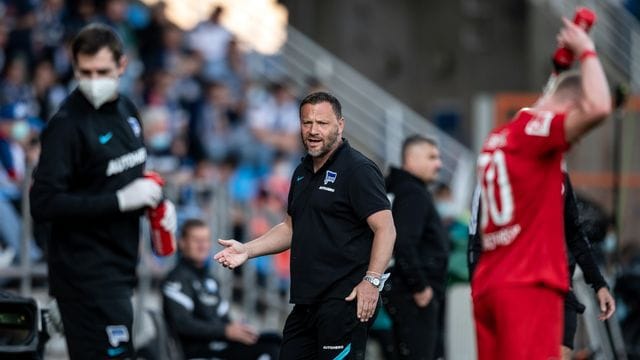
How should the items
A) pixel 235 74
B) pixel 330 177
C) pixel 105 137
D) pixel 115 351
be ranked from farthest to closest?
pixel 235 74 → pixel 105 137 → pixel 115 351 → pixel 330 177

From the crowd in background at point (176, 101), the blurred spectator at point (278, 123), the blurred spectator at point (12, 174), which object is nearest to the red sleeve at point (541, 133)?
the blurred spectator at point (12, 174)

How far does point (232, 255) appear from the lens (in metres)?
8.19

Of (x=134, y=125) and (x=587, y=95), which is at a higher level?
(x=134, y=125)

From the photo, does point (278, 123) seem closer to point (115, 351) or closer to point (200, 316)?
point (200, 316)

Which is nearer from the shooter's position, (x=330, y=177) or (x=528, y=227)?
(x=528, y=227)

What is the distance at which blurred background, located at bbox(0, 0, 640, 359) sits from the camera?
1398 centimetres

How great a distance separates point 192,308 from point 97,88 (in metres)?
3.30

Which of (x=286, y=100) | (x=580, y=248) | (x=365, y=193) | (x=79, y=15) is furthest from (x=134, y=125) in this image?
(x=286, y=100)

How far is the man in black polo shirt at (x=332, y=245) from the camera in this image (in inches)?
319

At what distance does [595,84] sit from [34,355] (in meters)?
3.66

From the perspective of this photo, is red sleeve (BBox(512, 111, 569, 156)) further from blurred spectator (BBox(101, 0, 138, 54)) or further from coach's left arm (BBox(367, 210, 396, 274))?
blurred spectator (BBox(101, 0, 138, 54))

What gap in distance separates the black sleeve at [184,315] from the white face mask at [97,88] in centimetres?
309

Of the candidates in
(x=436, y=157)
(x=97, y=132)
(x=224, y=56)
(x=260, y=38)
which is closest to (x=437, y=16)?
(x=260, y=38)

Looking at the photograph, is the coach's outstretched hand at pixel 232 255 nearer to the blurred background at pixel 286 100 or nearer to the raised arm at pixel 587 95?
the raised arm at pixel 587 95
